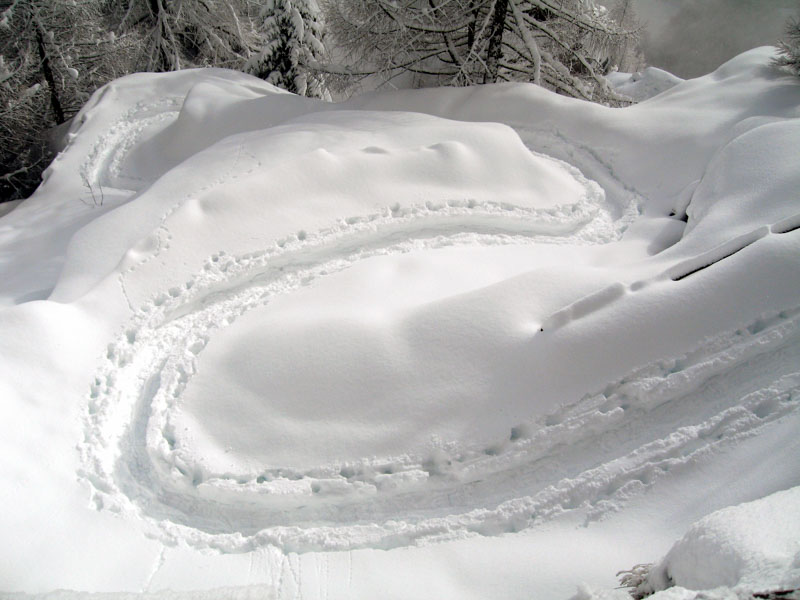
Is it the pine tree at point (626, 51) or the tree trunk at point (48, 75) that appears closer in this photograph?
the tree trunk at point (48, 75)

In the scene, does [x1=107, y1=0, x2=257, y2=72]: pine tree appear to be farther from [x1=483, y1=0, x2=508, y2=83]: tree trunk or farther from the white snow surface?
the white snow surface

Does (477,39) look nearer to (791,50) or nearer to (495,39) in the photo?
(495,39)

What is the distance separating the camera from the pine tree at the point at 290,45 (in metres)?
10.9

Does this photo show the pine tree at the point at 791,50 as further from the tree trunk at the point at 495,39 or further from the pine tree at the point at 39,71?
the pine tree at the point at 39,71

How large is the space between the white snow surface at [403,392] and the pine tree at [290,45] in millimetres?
6883

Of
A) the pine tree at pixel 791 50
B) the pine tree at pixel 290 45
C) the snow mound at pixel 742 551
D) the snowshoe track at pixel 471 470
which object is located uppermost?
the pine tree at pixel 791 50

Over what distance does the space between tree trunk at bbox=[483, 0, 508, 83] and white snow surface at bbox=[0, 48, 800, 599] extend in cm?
466

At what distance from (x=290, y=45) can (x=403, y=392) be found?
9981 millimetres

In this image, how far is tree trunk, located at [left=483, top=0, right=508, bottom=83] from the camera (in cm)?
897

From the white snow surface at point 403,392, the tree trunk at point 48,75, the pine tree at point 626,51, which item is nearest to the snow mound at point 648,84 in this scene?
the pine tree at point 626,51

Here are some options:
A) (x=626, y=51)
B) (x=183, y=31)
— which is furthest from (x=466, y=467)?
(x=626, y=51)

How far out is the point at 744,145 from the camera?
5.08 metres

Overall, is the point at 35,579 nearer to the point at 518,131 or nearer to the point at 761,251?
the point at 761,251

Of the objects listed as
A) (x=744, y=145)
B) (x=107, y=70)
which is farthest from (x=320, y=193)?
(x=107, y=70)
